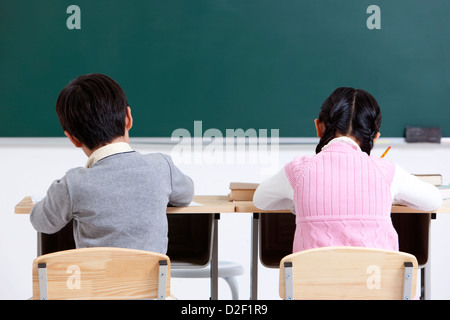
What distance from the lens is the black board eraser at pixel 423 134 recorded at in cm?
319

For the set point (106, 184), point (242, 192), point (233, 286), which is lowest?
point (233, 286)

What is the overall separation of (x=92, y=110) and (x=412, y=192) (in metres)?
1.07

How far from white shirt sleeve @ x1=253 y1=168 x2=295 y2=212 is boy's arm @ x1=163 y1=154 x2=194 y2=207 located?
0.25 metres

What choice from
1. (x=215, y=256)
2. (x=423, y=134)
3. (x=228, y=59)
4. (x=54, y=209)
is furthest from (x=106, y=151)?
(x=423, y=134)

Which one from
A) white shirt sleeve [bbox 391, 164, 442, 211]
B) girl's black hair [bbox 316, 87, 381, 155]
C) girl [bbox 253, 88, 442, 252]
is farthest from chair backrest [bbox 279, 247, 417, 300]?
girl's black hair [bbox 316, 87, 381, 155]

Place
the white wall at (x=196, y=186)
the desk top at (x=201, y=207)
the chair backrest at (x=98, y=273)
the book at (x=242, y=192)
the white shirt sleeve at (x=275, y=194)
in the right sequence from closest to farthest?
the chair backrest at (x=98, y=273) → the white shirt sleeve at (x=275, y=194) → the desk top at (x=201, y=207) → the book at (x=242, y=192) → the white wall at (x=196, y=186)

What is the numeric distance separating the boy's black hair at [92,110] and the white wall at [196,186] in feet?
4.59

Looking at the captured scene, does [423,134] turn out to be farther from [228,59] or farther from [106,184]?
[106,184]

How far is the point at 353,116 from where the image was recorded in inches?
75.7

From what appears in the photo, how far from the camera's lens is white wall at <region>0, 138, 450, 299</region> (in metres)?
3.23

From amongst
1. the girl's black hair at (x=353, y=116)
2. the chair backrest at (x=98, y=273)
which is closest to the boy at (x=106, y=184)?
the chair backrest at (x=98, y=273)

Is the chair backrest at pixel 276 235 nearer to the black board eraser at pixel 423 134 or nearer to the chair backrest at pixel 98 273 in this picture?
the black board eraser at pixel 423 134

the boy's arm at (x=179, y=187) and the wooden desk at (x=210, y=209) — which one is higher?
the boy's arm at (x=179, y=187)

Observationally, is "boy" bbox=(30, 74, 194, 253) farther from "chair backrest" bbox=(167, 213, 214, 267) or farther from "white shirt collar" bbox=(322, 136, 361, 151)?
"chair backrest" bbox=(167, 213, 214, 267)
